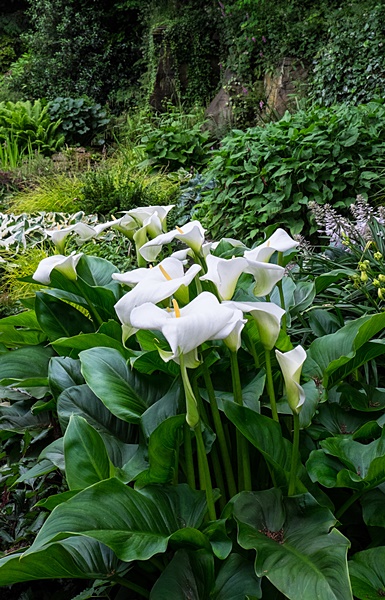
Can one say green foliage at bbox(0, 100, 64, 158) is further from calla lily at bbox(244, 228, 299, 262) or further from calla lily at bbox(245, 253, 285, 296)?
calla lily at bbox(245, 253, 285, 296)

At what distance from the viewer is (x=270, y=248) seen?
49.7 inches

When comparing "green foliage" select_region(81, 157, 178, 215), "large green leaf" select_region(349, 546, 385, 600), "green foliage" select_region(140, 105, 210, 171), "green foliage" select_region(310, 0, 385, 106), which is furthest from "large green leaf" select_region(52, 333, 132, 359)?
"green foliage" select_region(310, 0, 385, 106)

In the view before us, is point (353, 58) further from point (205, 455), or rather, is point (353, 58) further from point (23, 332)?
point (205, 455)


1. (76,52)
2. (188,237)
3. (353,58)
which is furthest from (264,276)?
(76,52)

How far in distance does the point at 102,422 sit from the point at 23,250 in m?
2.79

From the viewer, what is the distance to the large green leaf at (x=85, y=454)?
1214 mm

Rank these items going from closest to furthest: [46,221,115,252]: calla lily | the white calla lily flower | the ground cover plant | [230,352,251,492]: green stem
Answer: the white calla lily flower < the ground cover plant < [230,352,251,492]: green stem < [46,221,115,252]: calla lily

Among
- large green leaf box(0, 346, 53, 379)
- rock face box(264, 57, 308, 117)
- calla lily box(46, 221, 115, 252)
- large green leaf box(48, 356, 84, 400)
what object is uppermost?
calla lily box(46, 221, 115, 252)

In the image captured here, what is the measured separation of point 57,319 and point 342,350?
926 mm

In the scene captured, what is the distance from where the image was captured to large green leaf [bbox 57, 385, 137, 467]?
141 centimetres

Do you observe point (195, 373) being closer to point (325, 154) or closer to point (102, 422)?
point (102, 422)

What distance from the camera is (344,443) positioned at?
130 cm

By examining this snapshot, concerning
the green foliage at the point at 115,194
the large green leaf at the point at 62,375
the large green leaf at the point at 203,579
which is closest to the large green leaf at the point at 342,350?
the large green leaf at the point at 203,579

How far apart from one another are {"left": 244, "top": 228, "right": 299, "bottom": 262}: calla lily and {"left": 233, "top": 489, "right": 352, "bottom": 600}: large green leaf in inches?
20.3
